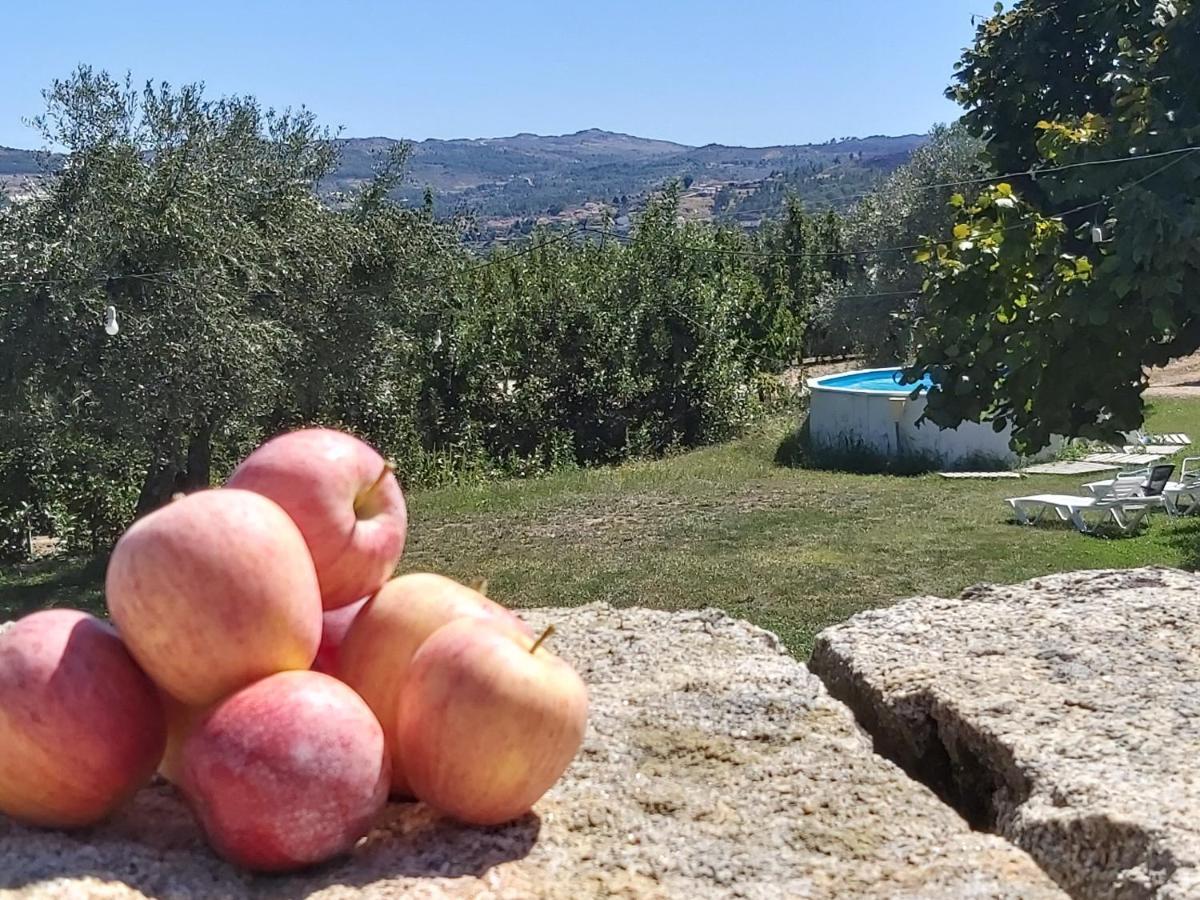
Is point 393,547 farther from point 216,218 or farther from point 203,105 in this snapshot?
point 203,105

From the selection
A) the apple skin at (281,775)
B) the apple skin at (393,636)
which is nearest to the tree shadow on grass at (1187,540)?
the apple skin at (393,636)

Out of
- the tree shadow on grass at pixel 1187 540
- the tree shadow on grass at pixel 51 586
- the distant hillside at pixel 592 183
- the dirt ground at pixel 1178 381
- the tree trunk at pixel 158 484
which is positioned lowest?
the dirt ground at pixel 1178 381

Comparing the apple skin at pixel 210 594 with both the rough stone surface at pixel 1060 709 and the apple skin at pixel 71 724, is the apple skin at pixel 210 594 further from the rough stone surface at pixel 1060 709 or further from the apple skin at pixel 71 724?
the rough stone surface at pixel 1060 709

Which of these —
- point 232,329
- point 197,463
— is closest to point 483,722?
point 232,329

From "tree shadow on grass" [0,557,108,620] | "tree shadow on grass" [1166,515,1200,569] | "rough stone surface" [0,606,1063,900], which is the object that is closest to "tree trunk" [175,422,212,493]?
"tree shadow on grass" [0,557,108,620]

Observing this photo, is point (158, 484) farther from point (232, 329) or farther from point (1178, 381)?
point (1178, 381)

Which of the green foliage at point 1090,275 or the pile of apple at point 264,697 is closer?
the pile of apple at point 264,697

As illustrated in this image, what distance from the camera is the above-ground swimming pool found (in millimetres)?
19688

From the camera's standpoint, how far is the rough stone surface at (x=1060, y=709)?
9.12 ft

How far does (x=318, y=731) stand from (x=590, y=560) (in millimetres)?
9992

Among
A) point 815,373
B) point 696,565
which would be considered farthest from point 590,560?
point 815,373

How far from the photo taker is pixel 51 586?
1339 centimetres

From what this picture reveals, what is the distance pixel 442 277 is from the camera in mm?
16047

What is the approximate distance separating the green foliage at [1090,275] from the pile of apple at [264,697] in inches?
107
